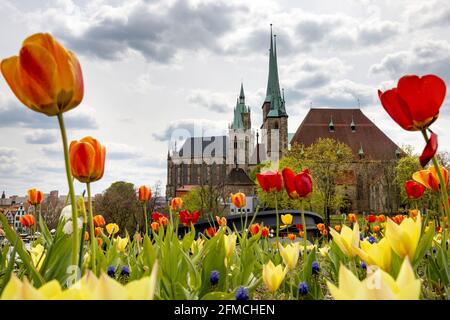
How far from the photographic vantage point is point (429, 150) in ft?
4.00

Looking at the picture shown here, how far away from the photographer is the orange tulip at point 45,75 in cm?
103

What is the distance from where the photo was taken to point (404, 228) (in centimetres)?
123

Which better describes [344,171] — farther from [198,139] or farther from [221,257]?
[198,139]

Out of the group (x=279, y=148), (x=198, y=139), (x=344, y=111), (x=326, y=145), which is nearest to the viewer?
(x=326, y=145)

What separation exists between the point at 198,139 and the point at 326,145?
56287 millimetres

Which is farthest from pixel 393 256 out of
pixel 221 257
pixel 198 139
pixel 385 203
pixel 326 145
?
pixel 198 139

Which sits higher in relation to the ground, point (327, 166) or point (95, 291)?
point (327, 166)

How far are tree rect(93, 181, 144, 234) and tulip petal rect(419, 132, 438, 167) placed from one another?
1901cm

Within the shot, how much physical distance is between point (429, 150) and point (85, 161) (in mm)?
1089

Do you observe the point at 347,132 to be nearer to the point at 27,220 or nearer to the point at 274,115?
the point at 274,115

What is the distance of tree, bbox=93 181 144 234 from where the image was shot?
2095cm

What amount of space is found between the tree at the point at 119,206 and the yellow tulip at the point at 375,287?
1942cm

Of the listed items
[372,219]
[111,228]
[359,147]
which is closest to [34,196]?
[111,228]
